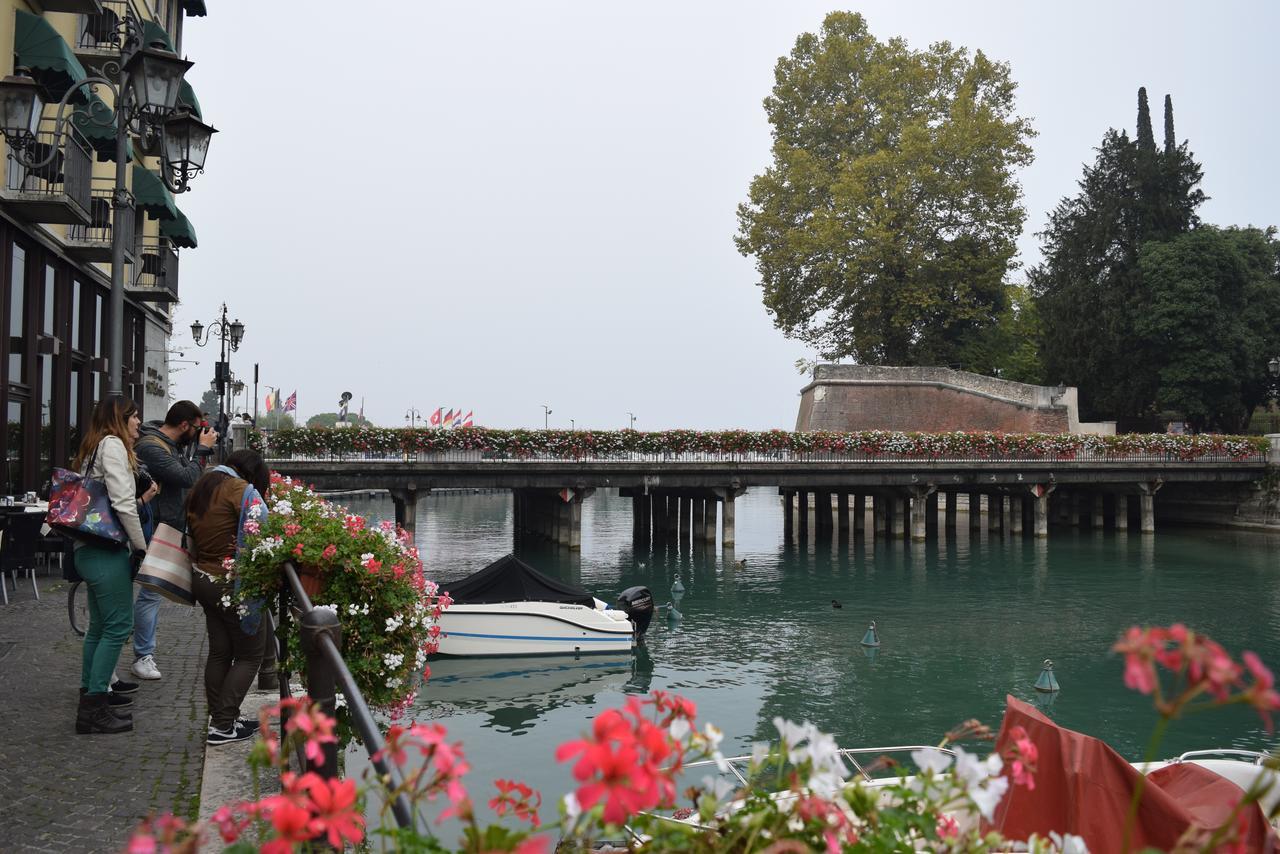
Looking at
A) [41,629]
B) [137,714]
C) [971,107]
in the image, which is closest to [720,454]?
[971,107]

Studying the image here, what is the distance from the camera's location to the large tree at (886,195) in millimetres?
49531

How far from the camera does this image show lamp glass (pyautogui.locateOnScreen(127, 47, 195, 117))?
9203mm

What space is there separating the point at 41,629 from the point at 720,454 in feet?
94.2

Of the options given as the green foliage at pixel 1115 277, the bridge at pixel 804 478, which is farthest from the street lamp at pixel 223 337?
the green foliage at pixel 1115 277

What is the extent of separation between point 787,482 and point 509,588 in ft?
65.3

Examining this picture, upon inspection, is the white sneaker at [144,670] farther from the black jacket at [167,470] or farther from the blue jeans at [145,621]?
the black jacket at [167,470]

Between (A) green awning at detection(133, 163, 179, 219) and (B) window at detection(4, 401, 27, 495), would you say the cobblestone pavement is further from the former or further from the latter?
(A) green awning at detection(133, 163, 179, 219)

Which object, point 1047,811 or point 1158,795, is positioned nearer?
point 1158,795

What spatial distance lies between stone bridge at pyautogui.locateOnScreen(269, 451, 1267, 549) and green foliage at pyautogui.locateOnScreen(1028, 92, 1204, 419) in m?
7.31

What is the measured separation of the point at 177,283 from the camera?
29344mm

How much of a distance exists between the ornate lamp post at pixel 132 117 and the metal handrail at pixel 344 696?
219 inches

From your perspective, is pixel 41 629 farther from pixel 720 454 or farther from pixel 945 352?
pixel 945 352

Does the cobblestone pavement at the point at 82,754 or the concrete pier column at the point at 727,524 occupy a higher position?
the cobblestone pavement at the point at 82,754

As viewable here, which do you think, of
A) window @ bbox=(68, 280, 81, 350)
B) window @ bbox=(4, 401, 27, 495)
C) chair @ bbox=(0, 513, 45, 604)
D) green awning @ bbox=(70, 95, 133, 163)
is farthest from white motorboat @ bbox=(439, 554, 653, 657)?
green awning @ bbox=(70, 95, 133, 163)
